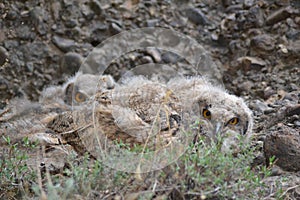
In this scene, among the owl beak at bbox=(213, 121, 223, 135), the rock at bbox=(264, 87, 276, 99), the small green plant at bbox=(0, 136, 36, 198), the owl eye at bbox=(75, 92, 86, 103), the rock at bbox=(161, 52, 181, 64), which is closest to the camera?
the small green plant at bbox=(0, 136, 36, 198)

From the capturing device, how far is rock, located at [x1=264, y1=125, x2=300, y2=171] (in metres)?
3.06

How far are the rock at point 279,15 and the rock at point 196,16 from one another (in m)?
0.69

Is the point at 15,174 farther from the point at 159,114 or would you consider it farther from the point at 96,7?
the point at 96,7

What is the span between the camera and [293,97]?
4141 millimetres

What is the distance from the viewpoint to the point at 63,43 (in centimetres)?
539

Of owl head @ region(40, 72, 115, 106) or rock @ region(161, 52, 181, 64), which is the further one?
rock @ region(161, 52, 181, 64)

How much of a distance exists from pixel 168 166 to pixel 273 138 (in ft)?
2.69

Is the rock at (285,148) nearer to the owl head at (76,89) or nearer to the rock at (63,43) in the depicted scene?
the owl head at (76,89)

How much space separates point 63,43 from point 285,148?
2.98m

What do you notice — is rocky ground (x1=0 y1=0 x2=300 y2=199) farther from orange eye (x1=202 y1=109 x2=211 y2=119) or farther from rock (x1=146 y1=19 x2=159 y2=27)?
orange eye (x1=202 y1=109 x2=211 y2=119)

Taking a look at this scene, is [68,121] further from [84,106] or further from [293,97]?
[293,97]

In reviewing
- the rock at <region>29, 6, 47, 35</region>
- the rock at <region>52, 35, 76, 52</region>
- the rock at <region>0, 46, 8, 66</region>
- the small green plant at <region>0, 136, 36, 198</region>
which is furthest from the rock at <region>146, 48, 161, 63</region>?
the small green plant at <region>0, 136, 36, 198</region>

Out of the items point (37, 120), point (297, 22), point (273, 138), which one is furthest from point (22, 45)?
point (273, 138)

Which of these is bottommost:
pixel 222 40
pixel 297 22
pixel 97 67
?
pixel 97 67
